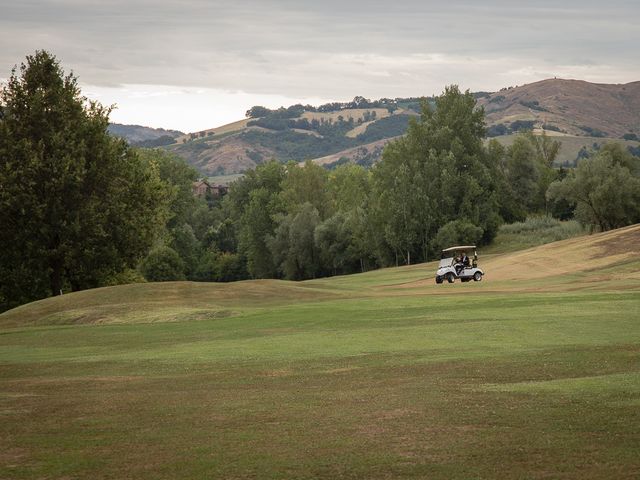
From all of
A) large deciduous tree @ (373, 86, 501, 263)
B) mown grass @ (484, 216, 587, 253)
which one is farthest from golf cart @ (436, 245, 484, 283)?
large deciduous tree @ (373, 86, 501, 263)

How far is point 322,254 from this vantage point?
136 metres

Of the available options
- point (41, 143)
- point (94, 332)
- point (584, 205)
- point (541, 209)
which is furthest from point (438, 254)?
point (94, 332)

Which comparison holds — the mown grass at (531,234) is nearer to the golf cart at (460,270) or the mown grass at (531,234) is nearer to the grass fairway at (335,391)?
the golf cart at (460,270)

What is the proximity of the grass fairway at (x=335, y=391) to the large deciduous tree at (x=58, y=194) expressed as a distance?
23.2m

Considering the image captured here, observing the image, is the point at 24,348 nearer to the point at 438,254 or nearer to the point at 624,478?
the point at 624,478

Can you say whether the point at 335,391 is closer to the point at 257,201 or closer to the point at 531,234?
the point at 531,234

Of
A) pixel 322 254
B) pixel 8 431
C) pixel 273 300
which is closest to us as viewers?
pixel 8 431

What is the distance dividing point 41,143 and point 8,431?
50.8 m

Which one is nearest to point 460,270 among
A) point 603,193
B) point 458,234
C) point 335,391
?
point 335,391

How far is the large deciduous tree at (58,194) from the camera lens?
64.9 meters

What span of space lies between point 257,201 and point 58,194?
295ft

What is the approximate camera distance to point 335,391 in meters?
20.4

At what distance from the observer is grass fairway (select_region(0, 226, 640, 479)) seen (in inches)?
552

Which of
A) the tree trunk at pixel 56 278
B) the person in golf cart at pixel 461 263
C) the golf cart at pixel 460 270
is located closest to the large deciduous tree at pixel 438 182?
the golf cart at pixel 460 270
